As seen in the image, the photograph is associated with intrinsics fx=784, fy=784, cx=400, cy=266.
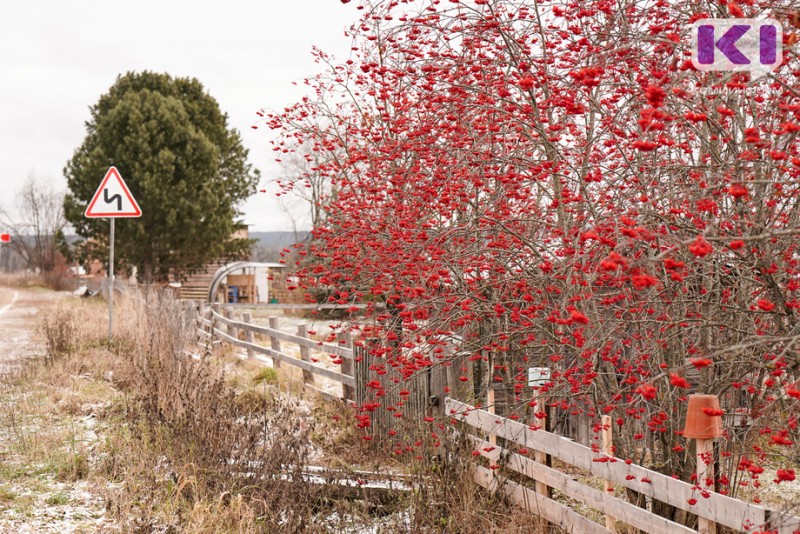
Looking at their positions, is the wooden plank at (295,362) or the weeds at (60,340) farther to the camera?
the weeds at (60,340)

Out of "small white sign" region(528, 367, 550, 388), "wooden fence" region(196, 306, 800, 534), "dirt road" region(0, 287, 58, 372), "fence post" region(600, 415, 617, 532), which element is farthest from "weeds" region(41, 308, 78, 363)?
"fence post" region(600, 415, 617, 532)

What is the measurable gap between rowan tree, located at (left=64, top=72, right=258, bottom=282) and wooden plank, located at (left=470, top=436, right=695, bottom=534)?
87.0 ft

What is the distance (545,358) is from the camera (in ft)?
22.3

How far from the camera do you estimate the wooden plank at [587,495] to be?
4.64 metres

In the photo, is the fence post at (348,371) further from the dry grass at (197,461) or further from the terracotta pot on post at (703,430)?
the terracotta pot on post at (703,430)

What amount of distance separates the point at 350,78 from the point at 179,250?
25.0 meters

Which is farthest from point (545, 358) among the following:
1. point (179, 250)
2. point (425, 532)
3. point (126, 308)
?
point (179, 250)

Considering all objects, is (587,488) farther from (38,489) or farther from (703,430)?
(38,489)

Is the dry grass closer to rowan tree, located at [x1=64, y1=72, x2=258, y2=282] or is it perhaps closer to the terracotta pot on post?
the terracotta pot on post

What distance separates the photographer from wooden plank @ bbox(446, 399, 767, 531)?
157 inches

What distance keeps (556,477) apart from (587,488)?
0.31 m

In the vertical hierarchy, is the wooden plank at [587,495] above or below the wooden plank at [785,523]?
below

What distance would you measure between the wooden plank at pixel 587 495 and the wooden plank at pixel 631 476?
120mm

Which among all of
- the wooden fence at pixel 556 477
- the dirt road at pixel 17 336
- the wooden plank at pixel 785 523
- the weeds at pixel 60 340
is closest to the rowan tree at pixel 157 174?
the dirt road at pixel 17 336
